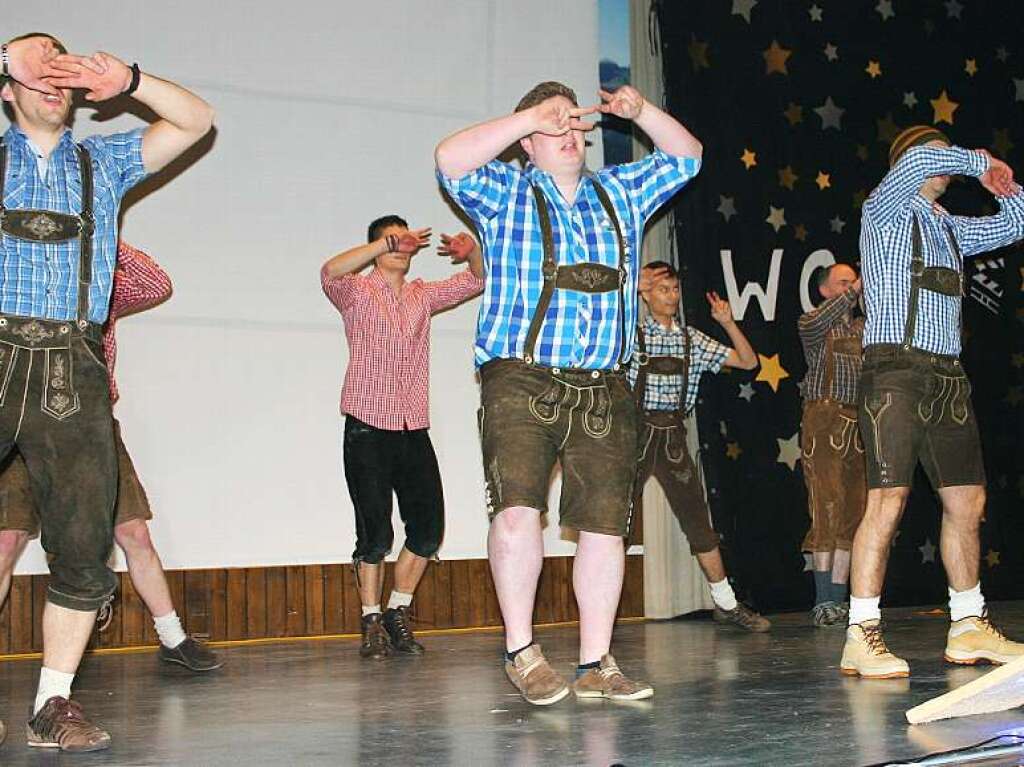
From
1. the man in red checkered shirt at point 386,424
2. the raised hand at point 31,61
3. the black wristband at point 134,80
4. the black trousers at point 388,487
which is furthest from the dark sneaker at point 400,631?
the raised hand at point 31,61

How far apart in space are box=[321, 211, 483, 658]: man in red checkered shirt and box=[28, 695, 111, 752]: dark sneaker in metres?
2.00

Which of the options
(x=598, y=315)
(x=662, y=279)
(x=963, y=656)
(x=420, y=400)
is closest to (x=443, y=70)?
(x=662, y=279)

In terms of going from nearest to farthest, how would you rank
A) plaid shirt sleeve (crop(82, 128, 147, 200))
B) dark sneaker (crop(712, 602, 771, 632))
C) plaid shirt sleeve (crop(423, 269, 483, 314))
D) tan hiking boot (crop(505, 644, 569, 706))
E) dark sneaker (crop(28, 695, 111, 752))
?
dark sneaker (crop(28, 695, 111, 752)) < plaid shirt sleeve (crop(82, 128, 147, 200)) < tan hiking boot (crop(505, 644, 569, 706)) < plaid shirt sleeve (crop(423, 269, 483, 314)) < dark sneaker (crop(712, 602, 771, 632))

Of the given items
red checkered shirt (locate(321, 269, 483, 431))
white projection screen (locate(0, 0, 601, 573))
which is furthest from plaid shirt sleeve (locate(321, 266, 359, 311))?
white projection screen (locate(0, 0, 601, 573))

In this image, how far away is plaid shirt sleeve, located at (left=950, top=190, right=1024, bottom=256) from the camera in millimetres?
4305

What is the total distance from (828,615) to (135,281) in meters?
3.34

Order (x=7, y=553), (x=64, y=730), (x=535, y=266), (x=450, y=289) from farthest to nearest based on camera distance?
(x=450, y=289)
(x=7, y=553)
(x=535, y=266)
(x=64, y=730)

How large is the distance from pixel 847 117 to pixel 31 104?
5086 mm

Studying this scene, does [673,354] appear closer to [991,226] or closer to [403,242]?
[403,242]

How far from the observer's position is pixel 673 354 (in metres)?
5.89

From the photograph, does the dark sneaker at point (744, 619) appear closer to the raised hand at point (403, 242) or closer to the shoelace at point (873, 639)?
the shoelace at point (873, 639)

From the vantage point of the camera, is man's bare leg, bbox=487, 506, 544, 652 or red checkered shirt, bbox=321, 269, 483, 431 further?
red checkered shirt, bbox=321, 269, 483, 431

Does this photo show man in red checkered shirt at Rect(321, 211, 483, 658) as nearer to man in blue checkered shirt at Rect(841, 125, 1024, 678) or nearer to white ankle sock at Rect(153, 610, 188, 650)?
white ankle sock at Rect(153, 610, 188, 650)

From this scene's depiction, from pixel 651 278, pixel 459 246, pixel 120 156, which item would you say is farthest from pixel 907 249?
pixel 120 156
